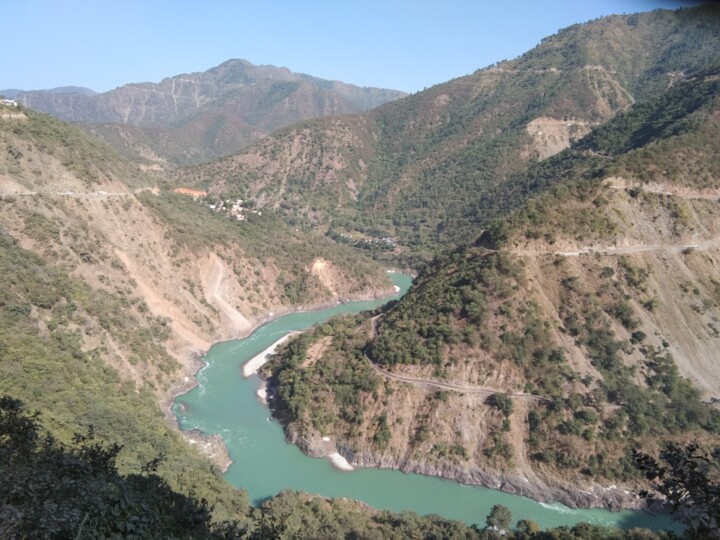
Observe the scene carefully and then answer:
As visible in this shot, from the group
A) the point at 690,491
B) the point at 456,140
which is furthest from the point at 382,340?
the point at 456,140

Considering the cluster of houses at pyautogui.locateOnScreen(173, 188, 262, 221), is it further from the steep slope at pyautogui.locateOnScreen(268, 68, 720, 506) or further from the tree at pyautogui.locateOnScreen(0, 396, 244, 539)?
the tree at pyautogui.locateOnScreen(0, 396, 244, 539)

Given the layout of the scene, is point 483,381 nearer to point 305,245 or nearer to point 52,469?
point 52,469

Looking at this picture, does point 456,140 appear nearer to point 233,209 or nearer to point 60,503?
point 233,209

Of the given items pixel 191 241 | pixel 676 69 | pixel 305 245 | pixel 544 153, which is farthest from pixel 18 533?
pixel 676 69

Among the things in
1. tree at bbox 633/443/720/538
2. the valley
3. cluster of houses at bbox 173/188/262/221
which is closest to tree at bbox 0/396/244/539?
the valley

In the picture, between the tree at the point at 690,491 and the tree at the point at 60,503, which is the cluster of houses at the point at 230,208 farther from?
the tree at the point at 690,491
